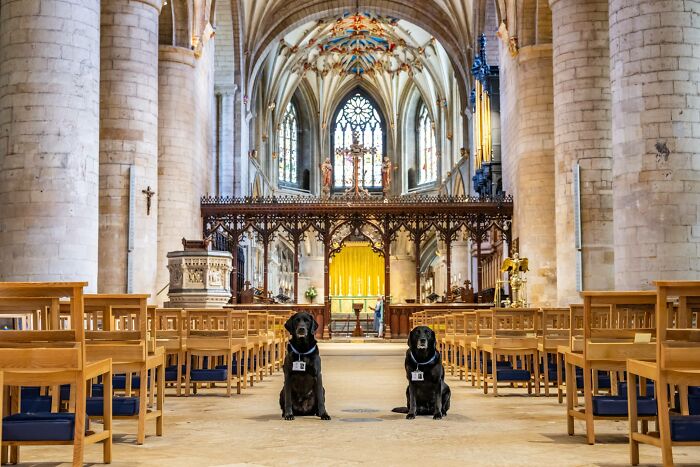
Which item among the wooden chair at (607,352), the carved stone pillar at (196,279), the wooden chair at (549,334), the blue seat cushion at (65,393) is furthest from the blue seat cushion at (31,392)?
the carved stone pillar at (196,279)

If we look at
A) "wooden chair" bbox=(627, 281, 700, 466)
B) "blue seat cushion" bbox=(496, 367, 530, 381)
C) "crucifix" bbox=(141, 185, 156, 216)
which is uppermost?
"crucifix" bbox=(141, 185, 156, 216)

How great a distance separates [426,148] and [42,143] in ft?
110

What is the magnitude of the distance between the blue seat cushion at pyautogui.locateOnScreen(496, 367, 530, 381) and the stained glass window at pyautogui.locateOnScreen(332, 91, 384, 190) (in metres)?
37.7

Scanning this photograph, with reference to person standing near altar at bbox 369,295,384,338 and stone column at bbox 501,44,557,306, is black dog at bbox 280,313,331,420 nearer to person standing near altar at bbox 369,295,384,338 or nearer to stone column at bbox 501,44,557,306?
stone column at bbox 501,44,557,306

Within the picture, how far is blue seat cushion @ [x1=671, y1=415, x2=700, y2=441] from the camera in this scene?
14.4 feet

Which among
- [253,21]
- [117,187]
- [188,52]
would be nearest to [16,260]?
[117,187]

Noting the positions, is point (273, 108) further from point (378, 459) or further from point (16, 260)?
point (378, 459)

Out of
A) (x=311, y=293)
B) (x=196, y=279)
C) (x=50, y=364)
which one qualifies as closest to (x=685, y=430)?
(x=50, y=364)

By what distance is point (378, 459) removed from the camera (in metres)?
4.96

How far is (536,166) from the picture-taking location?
21641 millimetres

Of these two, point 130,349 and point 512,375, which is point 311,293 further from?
point 130,349

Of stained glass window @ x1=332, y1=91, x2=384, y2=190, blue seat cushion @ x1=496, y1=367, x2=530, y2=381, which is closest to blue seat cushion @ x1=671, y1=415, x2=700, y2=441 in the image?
blue seat cushion @ x1=496, y1=367, x2=530, y2=381

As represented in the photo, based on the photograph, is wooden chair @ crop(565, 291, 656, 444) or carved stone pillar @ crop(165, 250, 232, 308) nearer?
wooden chair @ crop(565, 291, 656, 444)

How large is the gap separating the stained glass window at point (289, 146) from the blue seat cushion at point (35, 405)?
38.2 m
